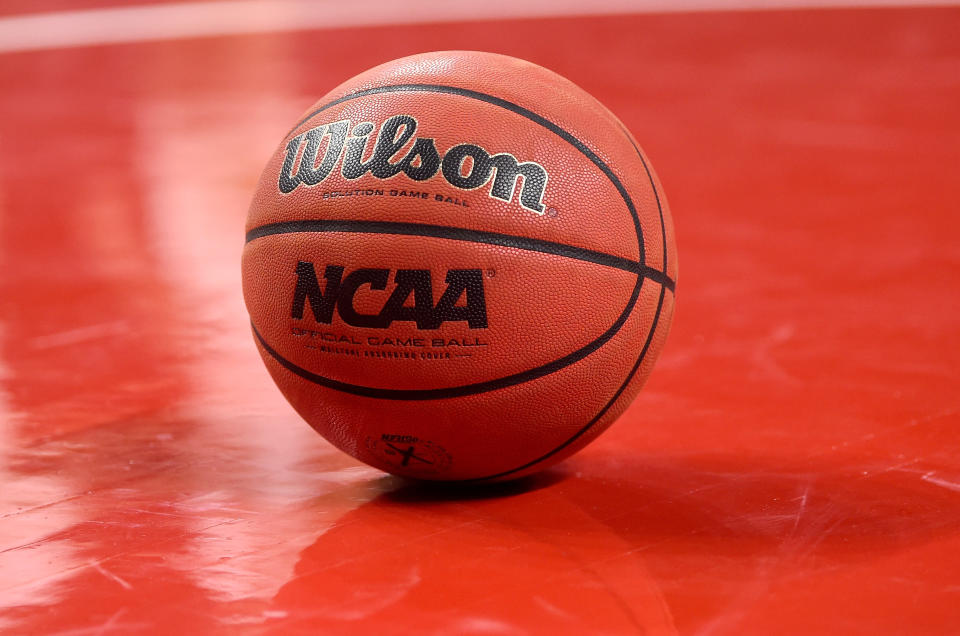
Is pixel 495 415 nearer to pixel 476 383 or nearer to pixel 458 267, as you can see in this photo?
pixel 476 383

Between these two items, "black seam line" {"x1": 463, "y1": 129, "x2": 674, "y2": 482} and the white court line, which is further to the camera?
the white court line

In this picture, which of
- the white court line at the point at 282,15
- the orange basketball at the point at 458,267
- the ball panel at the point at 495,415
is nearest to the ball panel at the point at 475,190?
the orange basketball at the point at 458,267

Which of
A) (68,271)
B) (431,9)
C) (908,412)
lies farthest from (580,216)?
(431,9)

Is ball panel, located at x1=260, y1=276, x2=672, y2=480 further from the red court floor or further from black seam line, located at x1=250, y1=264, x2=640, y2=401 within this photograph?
the red court floor

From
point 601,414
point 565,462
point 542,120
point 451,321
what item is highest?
point 542,120

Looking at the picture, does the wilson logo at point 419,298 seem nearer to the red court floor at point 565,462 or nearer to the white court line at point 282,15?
the red court floor at point 565,462

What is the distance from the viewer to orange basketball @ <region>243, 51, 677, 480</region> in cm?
269

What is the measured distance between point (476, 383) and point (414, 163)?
19.1 inches

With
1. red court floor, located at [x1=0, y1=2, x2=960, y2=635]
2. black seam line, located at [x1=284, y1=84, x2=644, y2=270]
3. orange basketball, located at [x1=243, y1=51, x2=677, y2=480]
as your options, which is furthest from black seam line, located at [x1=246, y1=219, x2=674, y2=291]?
red court floor, located at [x1=0, y1=2, x2=960, y2=635]

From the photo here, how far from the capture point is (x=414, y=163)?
8.94ft

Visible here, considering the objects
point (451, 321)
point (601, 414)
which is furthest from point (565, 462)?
point (451, 321)

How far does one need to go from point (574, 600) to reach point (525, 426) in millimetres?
467

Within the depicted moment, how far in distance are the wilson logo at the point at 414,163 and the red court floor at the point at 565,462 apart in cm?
75

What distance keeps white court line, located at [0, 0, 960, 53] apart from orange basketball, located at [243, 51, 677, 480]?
9.30m
